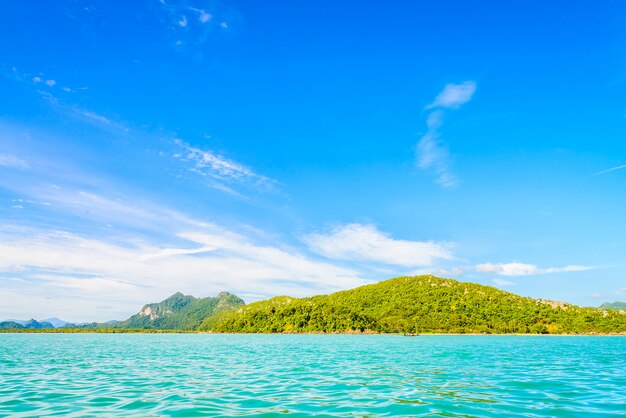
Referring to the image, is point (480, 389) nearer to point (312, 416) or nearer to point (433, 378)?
point (433, 378)

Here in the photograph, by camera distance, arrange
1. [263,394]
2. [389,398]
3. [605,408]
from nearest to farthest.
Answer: [605,408] → [389,398] → [263,394]

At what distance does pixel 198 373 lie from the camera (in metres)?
32.7

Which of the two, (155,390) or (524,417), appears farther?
(155,390)

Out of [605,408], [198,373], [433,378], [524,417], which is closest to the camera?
[524,417]

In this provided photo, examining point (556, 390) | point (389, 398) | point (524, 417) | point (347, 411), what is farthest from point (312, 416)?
point (556, 390)

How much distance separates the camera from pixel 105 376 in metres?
30.5

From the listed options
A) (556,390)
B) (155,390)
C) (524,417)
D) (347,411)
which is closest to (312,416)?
(347,411)

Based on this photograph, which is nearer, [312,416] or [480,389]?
[312,416]

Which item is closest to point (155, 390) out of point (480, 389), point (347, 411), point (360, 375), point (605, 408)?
point (347, 411)

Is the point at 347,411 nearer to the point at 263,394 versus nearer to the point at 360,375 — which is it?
the point at 263,394

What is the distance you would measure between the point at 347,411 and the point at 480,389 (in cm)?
1034

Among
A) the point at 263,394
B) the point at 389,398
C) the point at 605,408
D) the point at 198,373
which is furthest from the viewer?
the point at 198,373

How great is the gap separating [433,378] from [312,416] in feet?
51.0

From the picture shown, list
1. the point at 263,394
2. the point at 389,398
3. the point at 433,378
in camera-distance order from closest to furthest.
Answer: the point at 389,398 → the point at 263,394 → the point at 433,378
